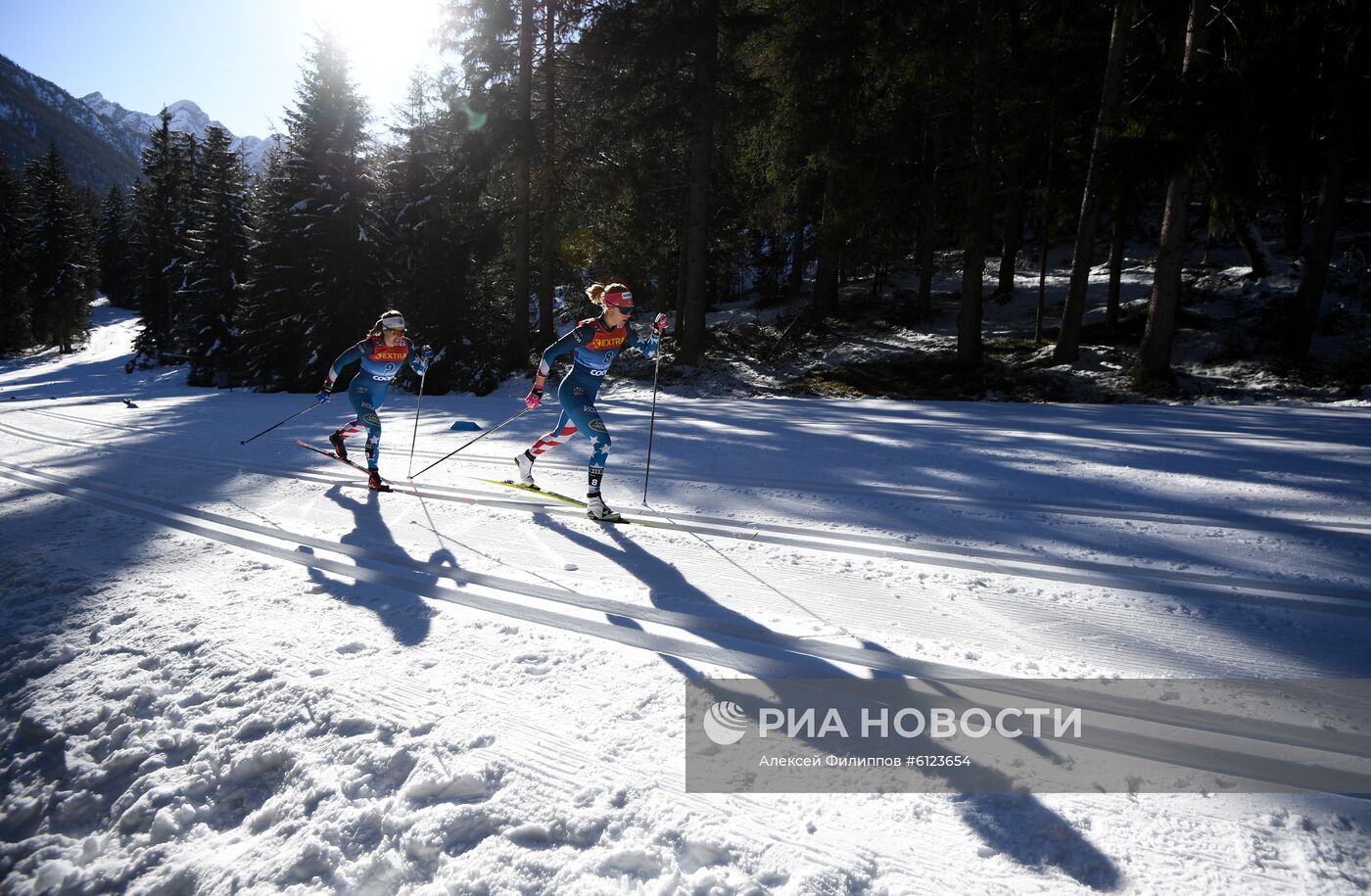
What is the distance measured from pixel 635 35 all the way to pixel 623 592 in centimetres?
Result: 1774

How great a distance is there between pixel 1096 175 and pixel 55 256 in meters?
69.7

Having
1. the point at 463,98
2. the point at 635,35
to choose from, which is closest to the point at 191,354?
the point at 463,98

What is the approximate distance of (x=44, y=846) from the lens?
7.41ft

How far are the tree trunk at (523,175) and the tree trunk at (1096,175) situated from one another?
15082 mm

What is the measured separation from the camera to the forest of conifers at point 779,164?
12227 mm

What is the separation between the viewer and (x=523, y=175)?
63.3 ft

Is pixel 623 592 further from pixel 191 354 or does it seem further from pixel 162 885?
pixel 191 354

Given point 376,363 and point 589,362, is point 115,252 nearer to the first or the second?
point 376,363

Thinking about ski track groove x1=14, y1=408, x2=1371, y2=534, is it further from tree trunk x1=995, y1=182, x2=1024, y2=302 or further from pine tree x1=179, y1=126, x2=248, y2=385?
pine tree x1=179, y1=126, x2=248, y2=385

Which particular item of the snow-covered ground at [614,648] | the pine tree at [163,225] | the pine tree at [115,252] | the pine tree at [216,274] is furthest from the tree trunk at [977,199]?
the pine tree at [115,252]

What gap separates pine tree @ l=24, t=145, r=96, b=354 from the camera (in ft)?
159

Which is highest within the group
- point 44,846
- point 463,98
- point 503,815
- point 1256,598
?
point 463,98

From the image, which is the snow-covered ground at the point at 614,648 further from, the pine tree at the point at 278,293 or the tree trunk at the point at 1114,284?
the pine tree at the point at 278,293

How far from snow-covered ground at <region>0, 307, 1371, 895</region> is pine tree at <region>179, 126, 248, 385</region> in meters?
23.8
